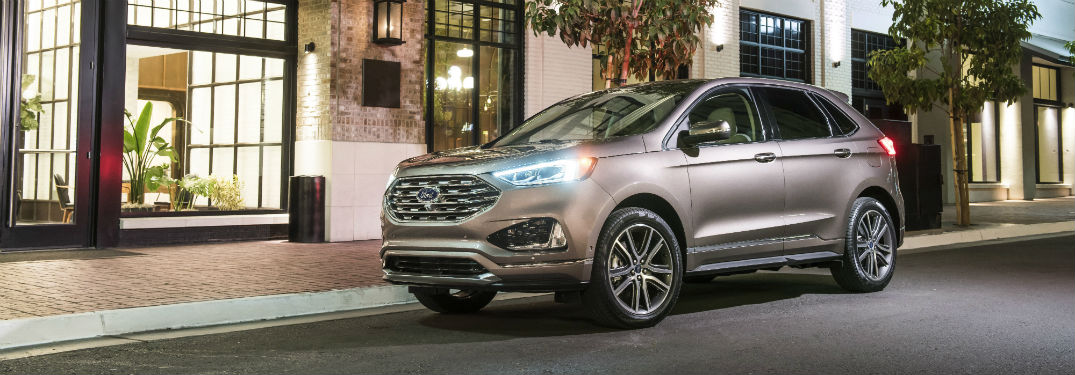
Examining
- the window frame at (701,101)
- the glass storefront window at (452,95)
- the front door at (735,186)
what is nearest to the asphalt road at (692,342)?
the front door at (735,186)

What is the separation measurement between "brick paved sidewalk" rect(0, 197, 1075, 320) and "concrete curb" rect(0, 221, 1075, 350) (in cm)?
20

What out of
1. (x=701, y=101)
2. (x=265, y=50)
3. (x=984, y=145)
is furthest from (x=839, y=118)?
(x=984, y=145)

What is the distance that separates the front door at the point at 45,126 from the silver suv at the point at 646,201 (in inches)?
267

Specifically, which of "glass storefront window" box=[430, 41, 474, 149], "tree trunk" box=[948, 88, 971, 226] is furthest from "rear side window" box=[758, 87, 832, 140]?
"tree trunk" box=[948, 88, 971, 226]

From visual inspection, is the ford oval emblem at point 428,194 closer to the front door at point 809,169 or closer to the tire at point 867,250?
the front door at point 809,169

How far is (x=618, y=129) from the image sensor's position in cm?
714

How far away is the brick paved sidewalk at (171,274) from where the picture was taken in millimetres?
7613

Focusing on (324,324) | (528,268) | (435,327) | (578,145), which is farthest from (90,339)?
(578,145)

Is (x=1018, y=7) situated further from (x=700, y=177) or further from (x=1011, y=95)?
(x=700, y=177)

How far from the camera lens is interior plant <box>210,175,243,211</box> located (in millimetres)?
13961

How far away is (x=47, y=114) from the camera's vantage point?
1223 cm

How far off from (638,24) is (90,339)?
7.47 m

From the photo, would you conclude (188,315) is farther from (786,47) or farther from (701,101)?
(786,47)

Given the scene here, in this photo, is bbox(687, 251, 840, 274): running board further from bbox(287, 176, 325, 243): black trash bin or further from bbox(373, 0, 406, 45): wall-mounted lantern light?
bbox(373, 0, 406, 45): wall-mounted lantern light
